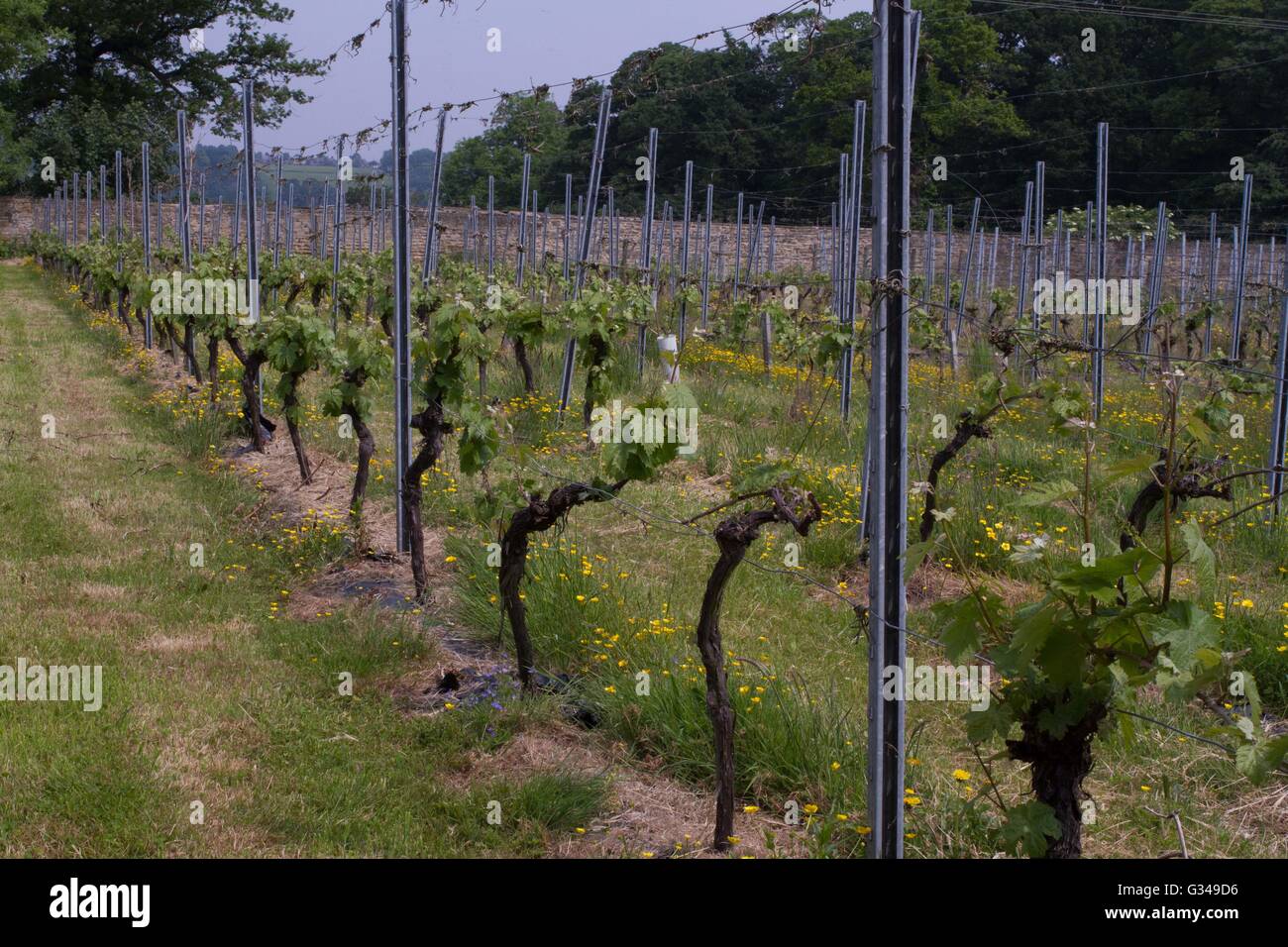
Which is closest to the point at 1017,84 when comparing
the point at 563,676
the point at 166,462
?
the point at 166,462

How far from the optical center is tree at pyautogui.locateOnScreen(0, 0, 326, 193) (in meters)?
35.5

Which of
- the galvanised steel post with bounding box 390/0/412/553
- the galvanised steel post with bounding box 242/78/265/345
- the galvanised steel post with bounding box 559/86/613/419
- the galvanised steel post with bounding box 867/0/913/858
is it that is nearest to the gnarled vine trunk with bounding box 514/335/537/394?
the galvanised steel post with bounding box 559/86/613/419

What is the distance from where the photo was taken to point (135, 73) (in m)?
38.6

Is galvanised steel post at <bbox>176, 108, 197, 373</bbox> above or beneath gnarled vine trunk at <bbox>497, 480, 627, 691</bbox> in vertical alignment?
above

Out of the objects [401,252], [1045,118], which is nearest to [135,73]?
[1045,118]

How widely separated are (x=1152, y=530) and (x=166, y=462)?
6.53 metres

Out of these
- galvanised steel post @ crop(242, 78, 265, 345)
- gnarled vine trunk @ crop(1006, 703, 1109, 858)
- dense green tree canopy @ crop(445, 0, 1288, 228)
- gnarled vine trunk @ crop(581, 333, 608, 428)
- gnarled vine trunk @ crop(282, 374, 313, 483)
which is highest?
dense green tree canopy @ crop(445, 0, 1288, 228)

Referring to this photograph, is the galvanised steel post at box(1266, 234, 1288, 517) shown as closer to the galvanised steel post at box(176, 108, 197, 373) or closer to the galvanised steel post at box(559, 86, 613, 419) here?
the galvanised steel post at box(559, 86, 613, 419)

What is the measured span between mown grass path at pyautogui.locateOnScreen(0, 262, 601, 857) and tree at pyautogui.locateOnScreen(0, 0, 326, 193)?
3077 cm

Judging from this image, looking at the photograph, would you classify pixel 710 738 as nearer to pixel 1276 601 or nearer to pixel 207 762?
pixel 207 762

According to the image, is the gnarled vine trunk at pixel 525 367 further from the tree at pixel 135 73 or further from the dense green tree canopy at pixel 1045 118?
the tree at pixel 135 73

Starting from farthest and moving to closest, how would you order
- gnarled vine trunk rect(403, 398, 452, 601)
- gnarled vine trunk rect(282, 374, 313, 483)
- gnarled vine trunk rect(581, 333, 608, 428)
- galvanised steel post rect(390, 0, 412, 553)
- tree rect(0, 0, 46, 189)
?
tree rect(0, 0, 46, 189), gnarled vine trunk rect(581, 333, 608, 428), gnarled vine trunk rect(282, 374, 313, 483), galvanised steel post rect(390, 0, 412, 553), gnarled vine trunk rect(403, 398, 452, 601)

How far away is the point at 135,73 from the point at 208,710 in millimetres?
39106
